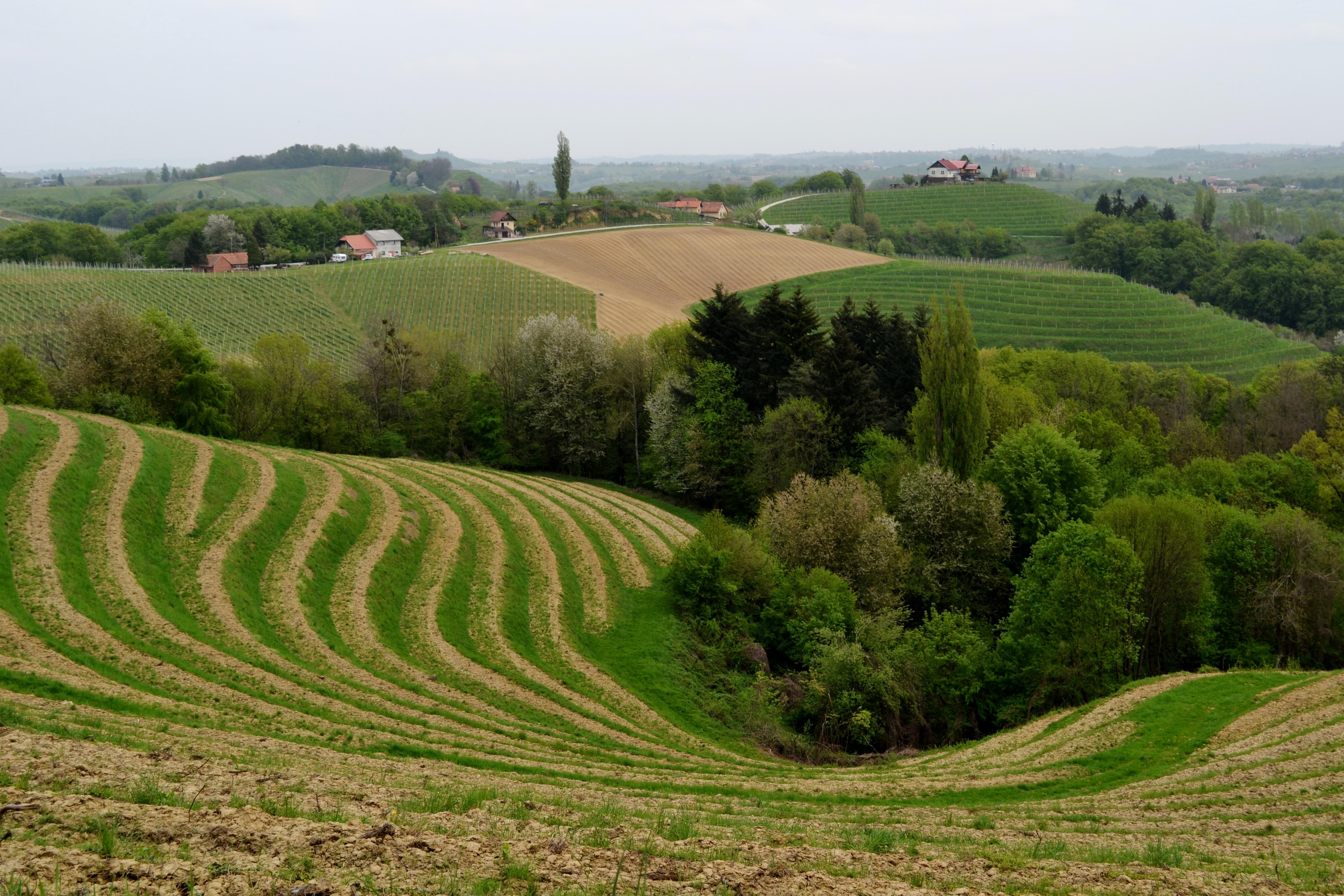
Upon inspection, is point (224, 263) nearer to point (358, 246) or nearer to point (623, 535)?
point (358, 246)

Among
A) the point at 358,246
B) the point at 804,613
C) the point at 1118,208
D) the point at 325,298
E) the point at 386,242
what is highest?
the point at 1118,208

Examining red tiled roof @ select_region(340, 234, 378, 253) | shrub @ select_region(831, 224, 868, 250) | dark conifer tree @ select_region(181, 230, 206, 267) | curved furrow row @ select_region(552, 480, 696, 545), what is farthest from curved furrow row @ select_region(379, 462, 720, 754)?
shrub @ select_region(831, 224, 868, 250)

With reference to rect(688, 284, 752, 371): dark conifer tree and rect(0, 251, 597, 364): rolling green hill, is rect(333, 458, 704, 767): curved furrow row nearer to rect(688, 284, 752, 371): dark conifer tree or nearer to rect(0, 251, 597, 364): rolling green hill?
rect(688, 284, 752, 371): dark conifer tree

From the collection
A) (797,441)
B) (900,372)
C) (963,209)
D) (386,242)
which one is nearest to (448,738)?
(797,441)

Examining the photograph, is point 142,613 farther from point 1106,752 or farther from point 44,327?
point 44,327

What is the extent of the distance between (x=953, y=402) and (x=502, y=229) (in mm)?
113655

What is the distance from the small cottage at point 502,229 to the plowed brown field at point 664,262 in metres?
15.6

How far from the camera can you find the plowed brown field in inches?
4186

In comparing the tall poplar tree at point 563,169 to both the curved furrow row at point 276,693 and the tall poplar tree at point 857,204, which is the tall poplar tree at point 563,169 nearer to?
the tall poplar tree at point 857,204

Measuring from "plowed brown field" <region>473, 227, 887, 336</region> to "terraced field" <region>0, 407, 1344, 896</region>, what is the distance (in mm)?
63482

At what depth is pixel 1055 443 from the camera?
143ft

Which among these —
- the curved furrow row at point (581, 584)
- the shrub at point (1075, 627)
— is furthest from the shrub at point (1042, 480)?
the curved furrow row at point (581, 584)

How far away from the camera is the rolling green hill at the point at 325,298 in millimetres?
79625

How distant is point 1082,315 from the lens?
100562 mm
